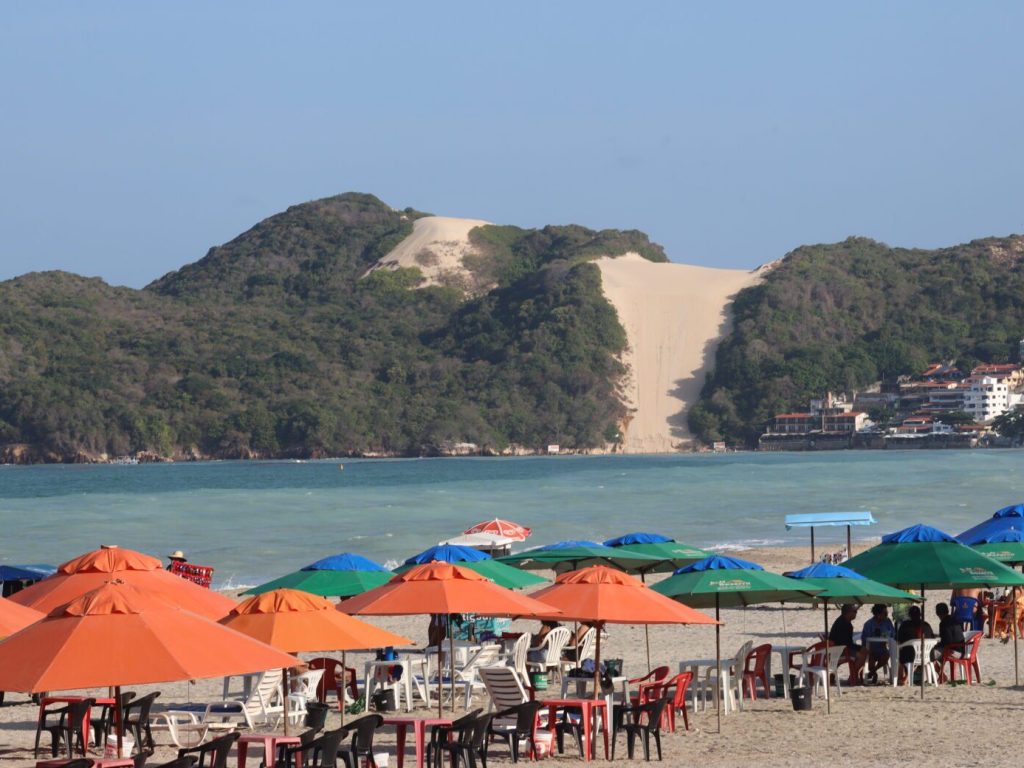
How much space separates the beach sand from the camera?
33.7 feet

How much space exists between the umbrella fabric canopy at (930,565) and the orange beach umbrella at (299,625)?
179 inches

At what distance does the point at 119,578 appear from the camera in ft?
35.2

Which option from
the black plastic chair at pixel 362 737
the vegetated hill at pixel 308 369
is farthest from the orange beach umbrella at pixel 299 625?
the vegetated hill at pixel 308 369

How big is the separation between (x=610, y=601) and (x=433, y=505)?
163 ft

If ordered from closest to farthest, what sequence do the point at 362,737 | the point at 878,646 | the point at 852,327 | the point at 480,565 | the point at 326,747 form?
1. the point at 326,747
2. the point at 362,737
3. the point at 878,646
4. the point at 480,565
5. the point at 852,327

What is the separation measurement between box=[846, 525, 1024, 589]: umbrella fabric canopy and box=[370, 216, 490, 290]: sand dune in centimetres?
16957

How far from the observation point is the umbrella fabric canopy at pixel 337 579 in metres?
13.0

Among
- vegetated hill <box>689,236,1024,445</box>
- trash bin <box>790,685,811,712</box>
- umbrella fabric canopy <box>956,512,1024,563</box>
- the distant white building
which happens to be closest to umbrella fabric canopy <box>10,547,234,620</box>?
trash bin <box>790,685,811,712</box>

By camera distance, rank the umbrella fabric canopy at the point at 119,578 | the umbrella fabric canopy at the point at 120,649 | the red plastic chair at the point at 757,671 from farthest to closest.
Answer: the red plastic chair at the point at 757,671, the umbrella fabric canopy at the point at 119,578, the umbrella fabric canopy at the point at 120,649

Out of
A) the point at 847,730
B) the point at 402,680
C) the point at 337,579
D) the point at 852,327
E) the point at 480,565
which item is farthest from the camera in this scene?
the point at 852,327

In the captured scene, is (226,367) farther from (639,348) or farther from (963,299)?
(963,299)

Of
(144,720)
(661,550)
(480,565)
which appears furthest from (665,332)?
(144,720)

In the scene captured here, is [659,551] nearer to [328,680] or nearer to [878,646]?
[878,646]

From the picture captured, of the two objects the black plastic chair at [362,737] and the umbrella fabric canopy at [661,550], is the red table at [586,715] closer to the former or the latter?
the black plastic chair at [362,737]
